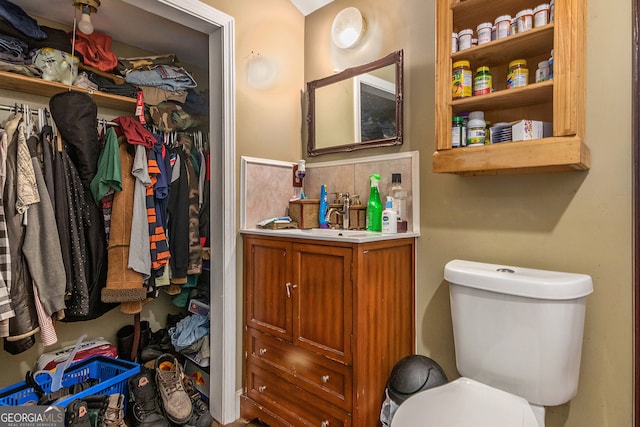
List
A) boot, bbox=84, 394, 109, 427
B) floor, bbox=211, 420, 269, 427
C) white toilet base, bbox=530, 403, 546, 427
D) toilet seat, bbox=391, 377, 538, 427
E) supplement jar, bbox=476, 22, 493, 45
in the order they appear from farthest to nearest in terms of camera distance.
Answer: floor, bbox=211, 420, 269, 427 → boot, bbox=84, 394, 109, 427 → supplement jar, bbox=476, 22, 493, 45 → white toilet base, bbox=530, 403, 546, 427 → toilet seat, bbox=391, 377, 538, 427

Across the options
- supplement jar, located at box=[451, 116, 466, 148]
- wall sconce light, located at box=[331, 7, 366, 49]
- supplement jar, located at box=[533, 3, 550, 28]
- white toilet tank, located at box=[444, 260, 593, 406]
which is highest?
wall sconce light, located at box=[331, 7, 366, 49]

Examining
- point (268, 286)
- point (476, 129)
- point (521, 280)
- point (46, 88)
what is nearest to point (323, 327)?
point (268, 286)

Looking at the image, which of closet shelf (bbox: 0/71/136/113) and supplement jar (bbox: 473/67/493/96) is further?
closet shelf (bbox: 0/71/136/113)

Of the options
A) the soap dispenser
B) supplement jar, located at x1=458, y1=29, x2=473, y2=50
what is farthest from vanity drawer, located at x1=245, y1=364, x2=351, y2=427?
supplement jar, located at x1=458, y1=29, x2=473, y2=50

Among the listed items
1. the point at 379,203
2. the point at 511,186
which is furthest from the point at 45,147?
the point at 511,186

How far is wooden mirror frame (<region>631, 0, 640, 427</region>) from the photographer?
1.09 metres

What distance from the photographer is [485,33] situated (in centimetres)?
127

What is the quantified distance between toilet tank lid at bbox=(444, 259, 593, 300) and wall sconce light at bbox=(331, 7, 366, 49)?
1.30m

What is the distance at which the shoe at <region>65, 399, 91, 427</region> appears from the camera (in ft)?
4.75

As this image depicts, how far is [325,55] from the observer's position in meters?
2.04

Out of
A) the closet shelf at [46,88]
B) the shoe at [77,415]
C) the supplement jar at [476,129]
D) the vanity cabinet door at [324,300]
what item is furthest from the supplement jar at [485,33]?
the shoe at [77,415]

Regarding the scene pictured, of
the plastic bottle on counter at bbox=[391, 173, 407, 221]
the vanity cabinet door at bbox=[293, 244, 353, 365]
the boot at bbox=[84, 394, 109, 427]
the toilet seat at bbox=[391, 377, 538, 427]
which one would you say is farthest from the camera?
the plastic bottle on counter at bbox=[391, 173, 407, 221]

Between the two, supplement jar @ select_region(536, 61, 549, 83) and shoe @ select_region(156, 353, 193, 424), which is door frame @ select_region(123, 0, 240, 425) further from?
supplement jar @ select_region(536, 61, 549, 83)

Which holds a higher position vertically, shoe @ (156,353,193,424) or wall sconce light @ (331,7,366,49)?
wall sconce light @ (331,7,366,49)
